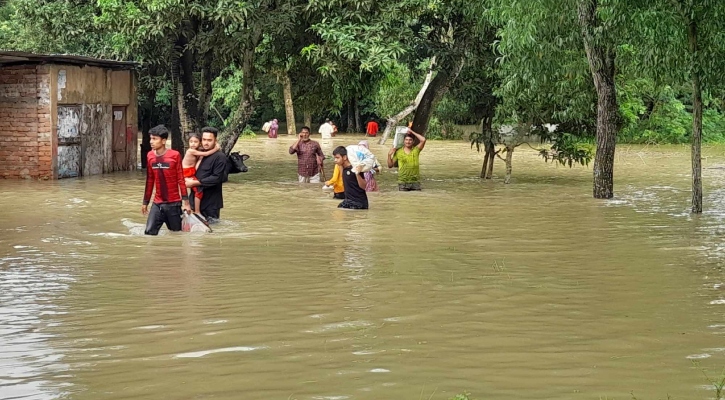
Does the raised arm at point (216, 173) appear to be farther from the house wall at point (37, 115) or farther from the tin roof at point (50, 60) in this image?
the house wall at point (37, 115)

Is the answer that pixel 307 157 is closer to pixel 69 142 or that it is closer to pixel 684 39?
pixel 69 142

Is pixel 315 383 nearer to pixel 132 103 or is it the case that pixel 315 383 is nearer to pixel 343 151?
pixel 343 151

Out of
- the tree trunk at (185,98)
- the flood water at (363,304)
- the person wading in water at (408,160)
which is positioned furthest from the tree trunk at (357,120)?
the flood water at (363,304)

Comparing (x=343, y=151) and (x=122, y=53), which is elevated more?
(x=122, y=53)

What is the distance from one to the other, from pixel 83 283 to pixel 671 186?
17.2 m

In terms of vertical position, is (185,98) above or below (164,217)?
above

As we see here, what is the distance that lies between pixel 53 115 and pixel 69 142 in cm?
104

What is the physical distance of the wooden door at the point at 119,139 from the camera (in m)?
26.7

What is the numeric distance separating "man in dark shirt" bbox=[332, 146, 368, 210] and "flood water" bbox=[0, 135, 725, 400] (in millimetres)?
291

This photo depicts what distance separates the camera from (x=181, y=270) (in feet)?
35.2

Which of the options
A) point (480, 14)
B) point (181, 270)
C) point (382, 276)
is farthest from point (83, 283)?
point (480, 14)

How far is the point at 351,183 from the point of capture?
56.4 ft

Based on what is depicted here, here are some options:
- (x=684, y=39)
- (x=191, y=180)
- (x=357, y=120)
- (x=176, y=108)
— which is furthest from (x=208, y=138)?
(x=357, y=120)

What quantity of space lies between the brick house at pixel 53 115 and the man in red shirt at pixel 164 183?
32.5ft
